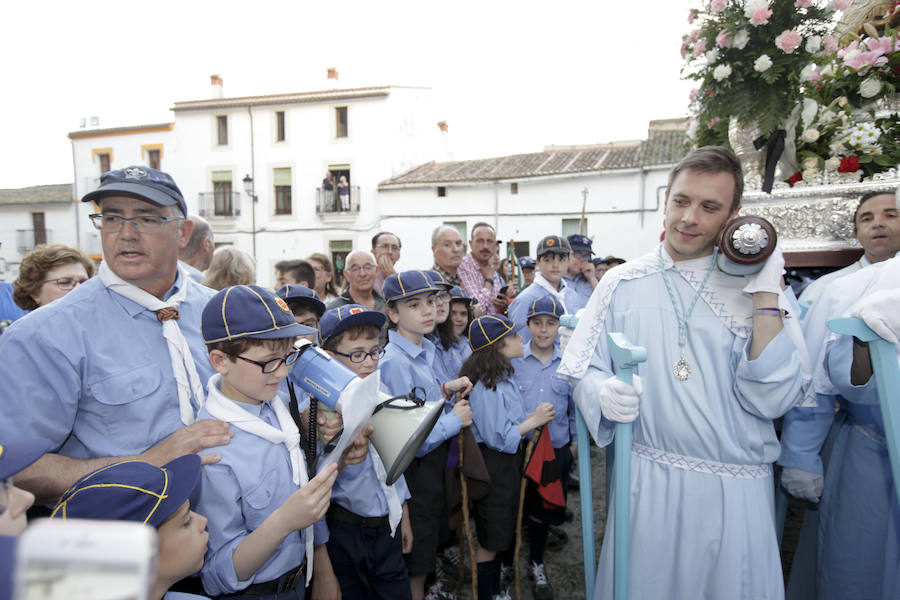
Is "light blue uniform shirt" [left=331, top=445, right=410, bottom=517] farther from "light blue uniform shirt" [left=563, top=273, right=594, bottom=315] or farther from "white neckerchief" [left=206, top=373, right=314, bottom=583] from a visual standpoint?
"light blue uniform shirt" [left=563, top=273, right=594, bottom=315]

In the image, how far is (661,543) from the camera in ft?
7.27

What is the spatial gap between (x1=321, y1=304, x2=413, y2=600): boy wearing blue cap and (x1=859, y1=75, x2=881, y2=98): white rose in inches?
161

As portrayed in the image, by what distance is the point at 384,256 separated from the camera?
5379 millimetres

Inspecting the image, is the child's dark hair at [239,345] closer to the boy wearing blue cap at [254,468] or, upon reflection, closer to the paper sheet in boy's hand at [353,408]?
the boy wearing blue cap at [254,468]

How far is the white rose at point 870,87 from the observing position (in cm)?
373

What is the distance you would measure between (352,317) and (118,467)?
1.30 m

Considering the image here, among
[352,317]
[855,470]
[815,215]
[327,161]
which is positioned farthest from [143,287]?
[327,161]

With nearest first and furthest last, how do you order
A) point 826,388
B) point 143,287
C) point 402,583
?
1. point 143,287
2. point 826,388
3. point 402,583

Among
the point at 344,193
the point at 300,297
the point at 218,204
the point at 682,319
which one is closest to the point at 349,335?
the point at 300,297

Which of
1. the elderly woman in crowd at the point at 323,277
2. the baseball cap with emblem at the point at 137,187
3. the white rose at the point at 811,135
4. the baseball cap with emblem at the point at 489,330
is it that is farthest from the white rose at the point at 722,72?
the elderly woman in crowd at the point at 323,277

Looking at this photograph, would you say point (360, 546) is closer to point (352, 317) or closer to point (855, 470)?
point (352, 317)

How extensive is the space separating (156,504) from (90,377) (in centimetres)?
78

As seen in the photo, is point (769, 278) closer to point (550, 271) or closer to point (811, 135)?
point (811, 135)

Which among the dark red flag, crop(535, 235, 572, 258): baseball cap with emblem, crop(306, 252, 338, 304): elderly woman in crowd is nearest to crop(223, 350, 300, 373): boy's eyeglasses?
the dark red flag
